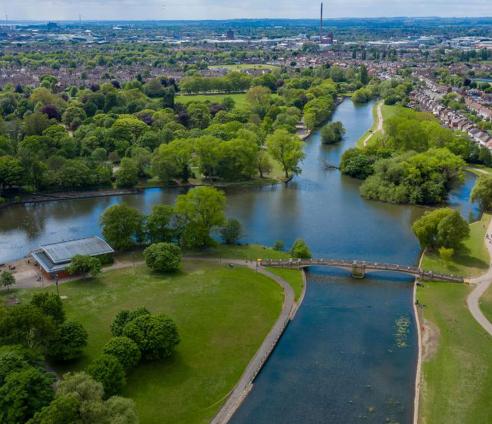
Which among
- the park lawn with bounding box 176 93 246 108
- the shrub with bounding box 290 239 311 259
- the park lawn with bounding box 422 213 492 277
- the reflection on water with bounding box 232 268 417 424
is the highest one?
the park lawn with bounding box 176 93 246 108

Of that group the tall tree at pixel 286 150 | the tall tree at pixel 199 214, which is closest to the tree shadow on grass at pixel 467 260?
the tall tree at pixel 199 214

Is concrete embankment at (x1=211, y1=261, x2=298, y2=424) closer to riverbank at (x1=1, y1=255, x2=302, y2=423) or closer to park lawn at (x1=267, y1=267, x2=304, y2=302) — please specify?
riverbank at (x1=1, y1=255, x2=302, y2=423)

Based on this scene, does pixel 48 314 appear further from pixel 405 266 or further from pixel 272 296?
pixel 405 266

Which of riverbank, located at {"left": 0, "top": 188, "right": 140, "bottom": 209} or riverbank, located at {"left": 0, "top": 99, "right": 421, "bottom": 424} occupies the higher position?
riverbank, located at {"left": 0, "top": 188, "right": 140, "bottom": 209}

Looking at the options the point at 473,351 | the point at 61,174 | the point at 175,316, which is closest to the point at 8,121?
the point at 61,174

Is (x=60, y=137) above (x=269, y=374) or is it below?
above

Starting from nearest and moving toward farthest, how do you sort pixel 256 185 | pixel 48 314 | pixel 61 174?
pixel 48 314 → pixel 61 174 → pixel 256 185

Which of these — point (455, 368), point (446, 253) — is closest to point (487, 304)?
point (446, 253)

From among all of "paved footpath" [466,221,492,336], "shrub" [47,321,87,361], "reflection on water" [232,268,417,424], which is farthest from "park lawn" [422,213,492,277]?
"shrub" [47,321,87,361]
